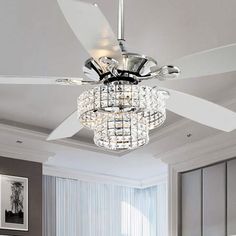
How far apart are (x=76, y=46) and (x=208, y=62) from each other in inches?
47.1

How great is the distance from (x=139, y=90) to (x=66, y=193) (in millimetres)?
4176

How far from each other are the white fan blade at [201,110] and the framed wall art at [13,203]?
264 centimetres

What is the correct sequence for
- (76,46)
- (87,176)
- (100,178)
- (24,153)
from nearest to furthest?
1. (76,46)
2. (24,153)
3. (87,176)
4. (100,178)

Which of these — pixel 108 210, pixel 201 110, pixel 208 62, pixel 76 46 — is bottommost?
pixel 108 210

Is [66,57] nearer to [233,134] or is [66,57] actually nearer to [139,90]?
[139,90]

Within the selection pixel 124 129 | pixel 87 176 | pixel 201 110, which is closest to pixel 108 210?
pixel 87 176

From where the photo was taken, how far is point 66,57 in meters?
3.12

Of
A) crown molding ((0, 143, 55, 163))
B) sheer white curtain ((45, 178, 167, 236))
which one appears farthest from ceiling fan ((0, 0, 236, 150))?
sheer white curtain ((45, 178, 167, 236))

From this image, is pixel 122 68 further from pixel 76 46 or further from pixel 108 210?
pixel 108 210

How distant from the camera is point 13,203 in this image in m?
4.58

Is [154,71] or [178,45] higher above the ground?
[178,45]

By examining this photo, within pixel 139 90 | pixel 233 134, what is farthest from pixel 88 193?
pixel 139 90

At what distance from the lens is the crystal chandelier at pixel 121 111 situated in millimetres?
1930

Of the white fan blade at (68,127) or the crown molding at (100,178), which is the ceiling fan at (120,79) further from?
the crown molding at (100,178)
